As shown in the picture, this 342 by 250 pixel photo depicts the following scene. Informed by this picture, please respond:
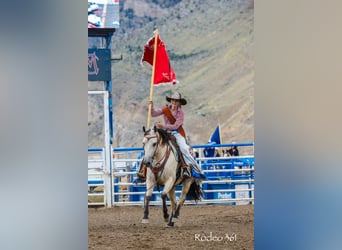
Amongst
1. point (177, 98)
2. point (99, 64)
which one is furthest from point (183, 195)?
point (99, 64)

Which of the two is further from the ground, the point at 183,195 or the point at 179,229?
the point at 183,195

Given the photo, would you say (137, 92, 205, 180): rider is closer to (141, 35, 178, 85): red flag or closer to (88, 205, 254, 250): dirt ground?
(141, 35, 178, 85): red flag

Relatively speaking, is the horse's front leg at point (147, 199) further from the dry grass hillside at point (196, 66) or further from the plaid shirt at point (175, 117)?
the plaid shirt at point (175, 117)

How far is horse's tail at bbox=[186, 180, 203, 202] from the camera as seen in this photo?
476 centimetres

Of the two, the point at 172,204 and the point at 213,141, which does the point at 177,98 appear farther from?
the point at 172,204

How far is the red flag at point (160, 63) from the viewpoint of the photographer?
4688 millimetres

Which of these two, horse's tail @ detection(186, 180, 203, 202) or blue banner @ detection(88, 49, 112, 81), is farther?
horse's tail @ detection(186, 180, 203, 202)

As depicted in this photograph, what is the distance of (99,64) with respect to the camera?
4660 mm

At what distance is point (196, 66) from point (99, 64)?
2.45 feet

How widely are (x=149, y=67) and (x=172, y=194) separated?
1007 millimetres

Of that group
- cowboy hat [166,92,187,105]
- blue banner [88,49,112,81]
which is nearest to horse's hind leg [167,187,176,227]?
cowboy hat [166,92,187,105]
